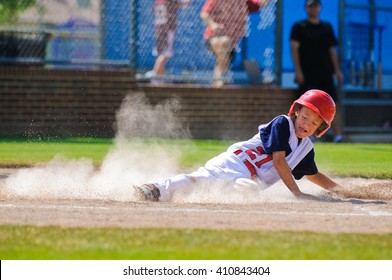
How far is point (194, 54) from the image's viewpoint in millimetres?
16766

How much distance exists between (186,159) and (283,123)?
4.34 m

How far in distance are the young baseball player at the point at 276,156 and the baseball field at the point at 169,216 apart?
0.13 m

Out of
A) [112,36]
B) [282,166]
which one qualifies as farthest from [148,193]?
[112,36]

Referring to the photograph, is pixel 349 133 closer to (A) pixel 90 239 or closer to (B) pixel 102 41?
(B) pixel 102 41

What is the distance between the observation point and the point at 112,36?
1620cm

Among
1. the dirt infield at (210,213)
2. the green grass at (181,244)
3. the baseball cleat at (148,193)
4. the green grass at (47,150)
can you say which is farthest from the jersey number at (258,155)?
the green grass at (47,150)

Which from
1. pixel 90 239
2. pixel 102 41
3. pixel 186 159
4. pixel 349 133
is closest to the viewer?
pixel 90 239

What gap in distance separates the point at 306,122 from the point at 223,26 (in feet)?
30.4

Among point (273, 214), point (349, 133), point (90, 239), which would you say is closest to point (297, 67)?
Answer: point (349, 133)

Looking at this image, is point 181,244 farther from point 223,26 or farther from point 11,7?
point 223,26

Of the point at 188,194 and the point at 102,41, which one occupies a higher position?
the point at 102,41

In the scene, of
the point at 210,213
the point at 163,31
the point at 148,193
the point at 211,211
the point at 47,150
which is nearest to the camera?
the point at 210,213


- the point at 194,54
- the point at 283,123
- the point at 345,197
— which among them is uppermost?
the point at 194,54

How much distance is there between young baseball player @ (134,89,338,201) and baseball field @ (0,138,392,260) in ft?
0.42
